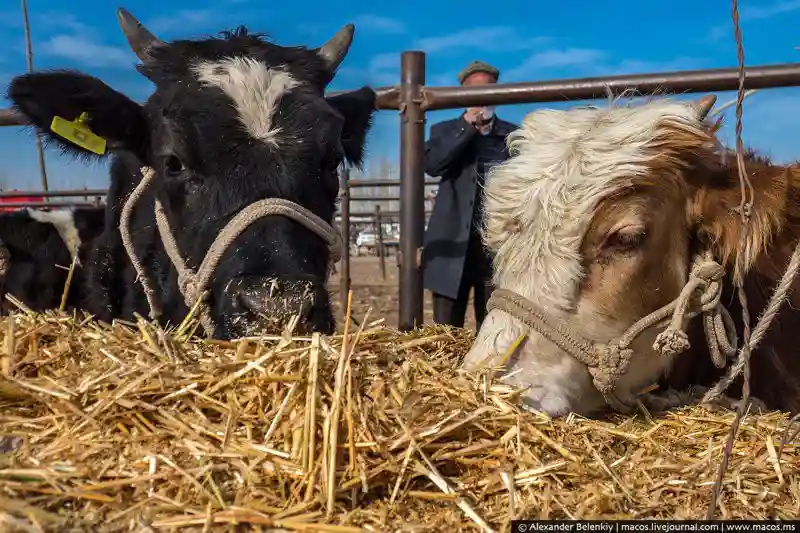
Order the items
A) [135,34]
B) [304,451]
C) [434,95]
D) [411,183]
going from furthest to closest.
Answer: [411,183], [434,95], [135,34], [304,451]

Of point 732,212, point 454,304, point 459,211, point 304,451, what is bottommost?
point 454,304

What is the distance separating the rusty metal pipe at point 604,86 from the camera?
4082mm

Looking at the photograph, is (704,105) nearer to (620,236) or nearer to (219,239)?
(620,236)

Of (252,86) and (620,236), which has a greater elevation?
(252,86)

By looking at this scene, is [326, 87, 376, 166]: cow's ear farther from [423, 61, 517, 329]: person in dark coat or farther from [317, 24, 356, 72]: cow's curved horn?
[423, 61, 517, 329]: person in dark coat

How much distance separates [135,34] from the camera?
386 centimetres

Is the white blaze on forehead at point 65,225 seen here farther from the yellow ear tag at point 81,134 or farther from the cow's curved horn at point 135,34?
the cow's curved horn at point 135,34

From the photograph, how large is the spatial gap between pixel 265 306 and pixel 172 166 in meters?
1.11

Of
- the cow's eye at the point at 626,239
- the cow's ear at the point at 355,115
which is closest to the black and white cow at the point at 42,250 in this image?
the cow's ear at the point at 355,115

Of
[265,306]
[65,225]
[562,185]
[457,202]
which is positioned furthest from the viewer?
[457,202]

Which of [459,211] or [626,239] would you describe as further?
[459,211]

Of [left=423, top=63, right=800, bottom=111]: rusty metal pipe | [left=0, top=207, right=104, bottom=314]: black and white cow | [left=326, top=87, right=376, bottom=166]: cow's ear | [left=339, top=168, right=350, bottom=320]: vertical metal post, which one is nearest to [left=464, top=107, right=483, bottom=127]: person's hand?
[left=423, top=63, right=800, bottom=111]: rusty metal pipe

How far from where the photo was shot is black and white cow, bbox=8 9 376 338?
278 cm

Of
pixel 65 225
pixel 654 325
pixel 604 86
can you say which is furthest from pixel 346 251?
pixel 654 325
